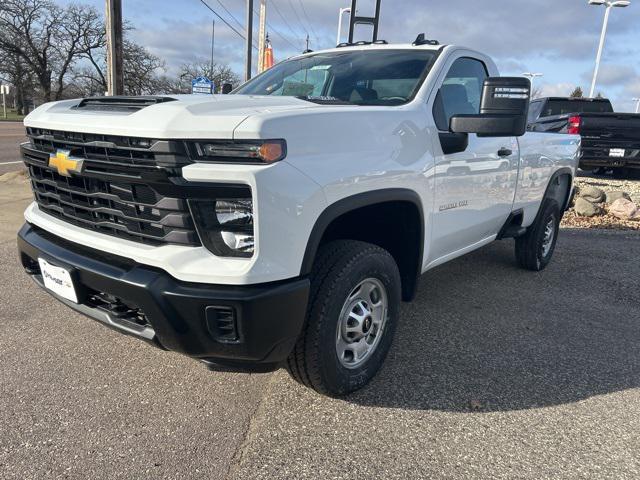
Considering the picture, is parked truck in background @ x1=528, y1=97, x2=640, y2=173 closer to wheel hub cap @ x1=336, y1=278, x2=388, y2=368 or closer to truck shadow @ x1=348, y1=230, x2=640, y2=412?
truck shadow @ x1=348, y1=230, x2=640, y2=412

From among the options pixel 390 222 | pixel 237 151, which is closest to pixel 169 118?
pixel 237 151

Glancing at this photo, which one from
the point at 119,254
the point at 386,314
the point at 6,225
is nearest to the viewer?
the point at 119,254

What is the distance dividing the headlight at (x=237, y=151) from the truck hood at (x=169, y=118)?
0.12 ft

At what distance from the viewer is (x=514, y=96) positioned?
9.48 feet

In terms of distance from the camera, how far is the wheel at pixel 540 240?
5.11 m

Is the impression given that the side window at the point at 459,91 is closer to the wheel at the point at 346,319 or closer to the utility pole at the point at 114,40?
the wheel at the point at 346,319

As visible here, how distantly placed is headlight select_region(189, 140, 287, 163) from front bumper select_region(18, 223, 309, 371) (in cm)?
50

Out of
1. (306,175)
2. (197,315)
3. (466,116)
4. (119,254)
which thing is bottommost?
(197,315)

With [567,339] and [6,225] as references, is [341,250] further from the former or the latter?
[6,225]

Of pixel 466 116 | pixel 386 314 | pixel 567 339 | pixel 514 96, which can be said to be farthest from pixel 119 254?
pixel 567 339

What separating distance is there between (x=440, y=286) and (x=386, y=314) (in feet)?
6.66

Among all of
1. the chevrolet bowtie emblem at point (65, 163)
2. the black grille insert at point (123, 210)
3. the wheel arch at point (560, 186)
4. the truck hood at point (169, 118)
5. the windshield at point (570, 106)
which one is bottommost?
the wheel arch at point (560, 186)

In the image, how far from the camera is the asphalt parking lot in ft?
7.39

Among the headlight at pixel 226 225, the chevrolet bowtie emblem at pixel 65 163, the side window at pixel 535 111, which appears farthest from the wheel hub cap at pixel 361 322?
the side window at pixel 535 111
